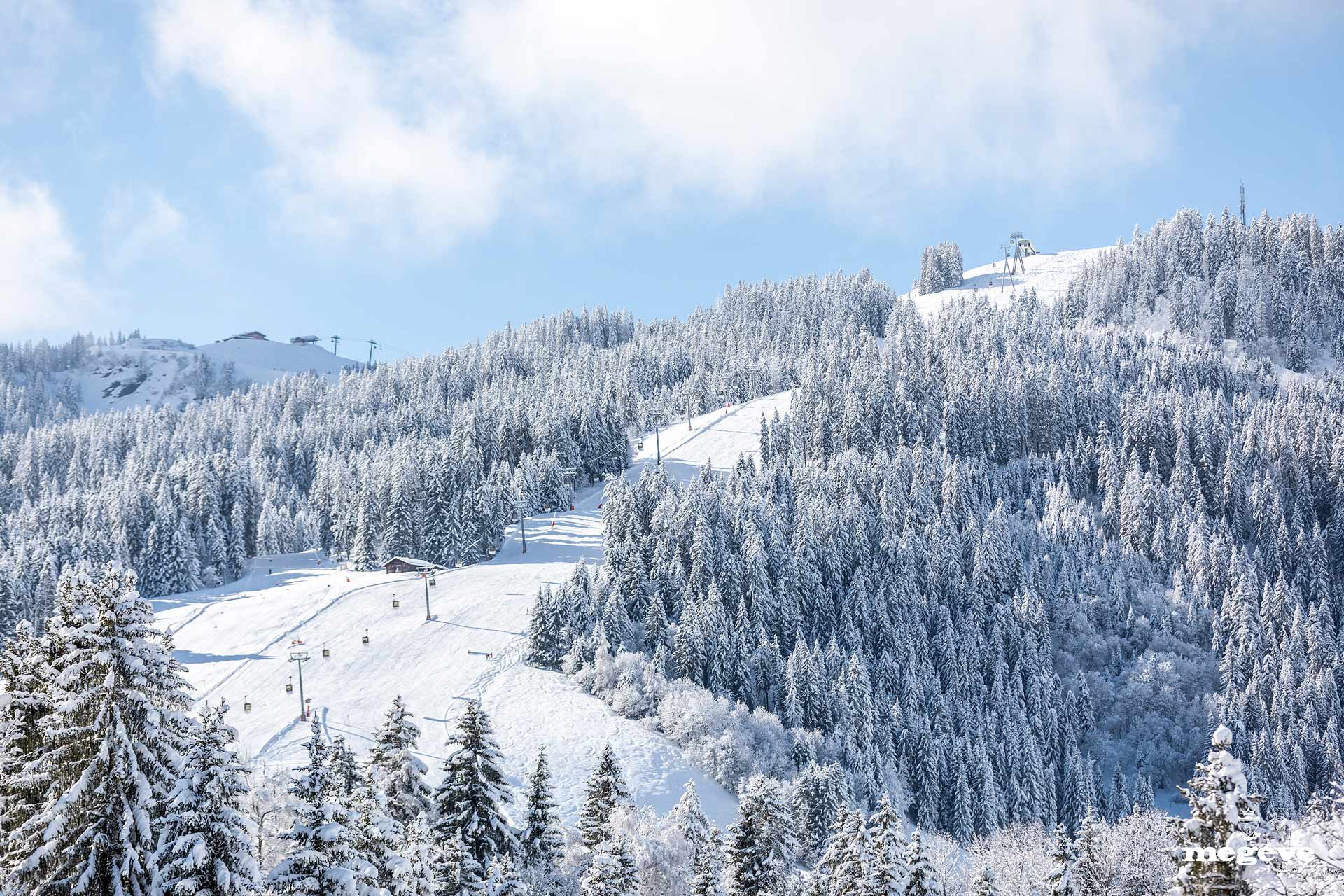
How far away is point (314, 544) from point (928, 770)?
87.8 metres

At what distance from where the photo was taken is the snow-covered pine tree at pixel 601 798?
4281 centimetres

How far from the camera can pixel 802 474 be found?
388 feet

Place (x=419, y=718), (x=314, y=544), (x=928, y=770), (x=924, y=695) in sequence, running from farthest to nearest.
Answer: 1. (x=314, y=544)
2. (x=924, y=695)
3. (x=928, y=770)
4. (x=419, y=718)

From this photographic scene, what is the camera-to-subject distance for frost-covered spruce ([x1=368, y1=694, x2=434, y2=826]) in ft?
131

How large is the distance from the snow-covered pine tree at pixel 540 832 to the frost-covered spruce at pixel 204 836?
20709mm

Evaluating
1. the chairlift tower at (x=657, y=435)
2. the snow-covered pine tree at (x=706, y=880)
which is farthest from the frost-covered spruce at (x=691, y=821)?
the chairlift tower at (x=657, y=435)

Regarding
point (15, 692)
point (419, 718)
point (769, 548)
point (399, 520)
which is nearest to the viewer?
point (15, 692)

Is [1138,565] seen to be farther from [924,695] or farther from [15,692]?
[15,692]

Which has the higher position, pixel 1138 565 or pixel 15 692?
pixel 15 692

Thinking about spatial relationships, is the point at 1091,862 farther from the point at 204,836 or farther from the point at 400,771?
the point at 204,836

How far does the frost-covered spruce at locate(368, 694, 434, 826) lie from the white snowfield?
1784 cm

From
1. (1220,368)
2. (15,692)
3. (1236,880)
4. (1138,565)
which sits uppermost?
(1220,368)

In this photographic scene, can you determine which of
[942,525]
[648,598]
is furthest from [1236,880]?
[942,525]

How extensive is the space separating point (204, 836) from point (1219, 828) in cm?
2006
